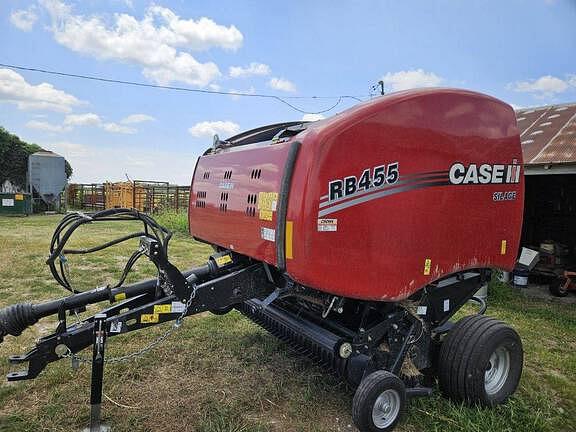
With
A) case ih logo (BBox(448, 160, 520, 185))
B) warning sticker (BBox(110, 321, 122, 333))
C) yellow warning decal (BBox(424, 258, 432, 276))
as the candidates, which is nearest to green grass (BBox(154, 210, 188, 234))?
warning sticker (BBox(110, 321, 122, 333))

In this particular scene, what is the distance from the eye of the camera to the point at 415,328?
330cm

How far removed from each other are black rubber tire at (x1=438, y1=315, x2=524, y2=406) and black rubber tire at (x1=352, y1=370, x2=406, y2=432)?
642mm

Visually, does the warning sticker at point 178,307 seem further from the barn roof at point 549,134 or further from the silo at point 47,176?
the silo at point 47,176

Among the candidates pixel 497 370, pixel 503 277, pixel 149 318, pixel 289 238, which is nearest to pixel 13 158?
pixel 503 277

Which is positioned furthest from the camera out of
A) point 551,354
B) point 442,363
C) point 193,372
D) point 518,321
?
point 518,321

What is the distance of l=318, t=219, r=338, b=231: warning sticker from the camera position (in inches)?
104

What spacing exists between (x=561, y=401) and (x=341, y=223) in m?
2.65

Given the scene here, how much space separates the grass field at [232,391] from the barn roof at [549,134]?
107 inches

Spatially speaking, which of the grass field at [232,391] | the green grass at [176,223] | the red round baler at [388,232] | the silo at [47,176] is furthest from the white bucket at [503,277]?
the silo at [47,176]

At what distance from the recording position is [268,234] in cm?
298

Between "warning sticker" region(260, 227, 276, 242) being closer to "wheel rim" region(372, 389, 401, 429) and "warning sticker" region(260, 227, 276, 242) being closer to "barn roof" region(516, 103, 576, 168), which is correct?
"wheel rim" region(372, 389, 401, 429)

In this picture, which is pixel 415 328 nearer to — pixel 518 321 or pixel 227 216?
pixel 227 216

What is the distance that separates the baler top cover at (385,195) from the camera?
8.81 ft

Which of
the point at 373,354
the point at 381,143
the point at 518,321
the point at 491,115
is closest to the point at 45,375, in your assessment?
the point at 373,354
